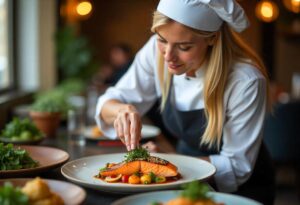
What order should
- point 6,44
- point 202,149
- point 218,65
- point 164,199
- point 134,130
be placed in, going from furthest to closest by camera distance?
1. point 6,44
2. point 202,149
3. point 218,65
4. point 134,130
5. point 164,199

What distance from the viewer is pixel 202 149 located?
2.14 m

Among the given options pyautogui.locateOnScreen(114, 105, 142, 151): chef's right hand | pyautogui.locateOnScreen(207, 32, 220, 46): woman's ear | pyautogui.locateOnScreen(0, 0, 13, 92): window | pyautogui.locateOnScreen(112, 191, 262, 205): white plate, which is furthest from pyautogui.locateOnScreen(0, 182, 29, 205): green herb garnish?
pyautogui.locateOnScreen(0, 0, 13, 92): window

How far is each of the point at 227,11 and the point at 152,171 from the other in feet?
2.23

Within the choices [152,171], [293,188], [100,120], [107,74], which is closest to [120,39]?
[107,74]

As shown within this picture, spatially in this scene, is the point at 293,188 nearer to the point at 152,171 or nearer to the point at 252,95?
the point at 252,95

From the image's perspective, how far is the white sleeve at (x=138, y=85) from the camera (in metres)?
2.28

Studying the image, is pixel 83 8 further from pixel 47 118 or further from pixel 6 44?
pixel 47 118

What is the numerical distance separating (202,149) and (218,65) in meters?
0.39

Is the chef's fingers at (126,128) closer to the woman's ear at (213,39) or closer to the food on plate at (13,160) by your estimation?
the food on plate at (13,160)

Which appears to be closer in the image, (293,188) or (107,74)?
(293,188)

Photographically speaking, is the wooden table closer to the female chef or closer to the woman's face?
the female chef

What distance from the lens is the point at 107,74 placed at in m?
7.89

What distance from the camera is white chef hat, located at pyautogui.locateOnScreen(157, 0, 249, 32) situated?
1.83m

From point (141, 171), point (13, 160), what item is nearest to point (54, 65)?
point (13, 160)
